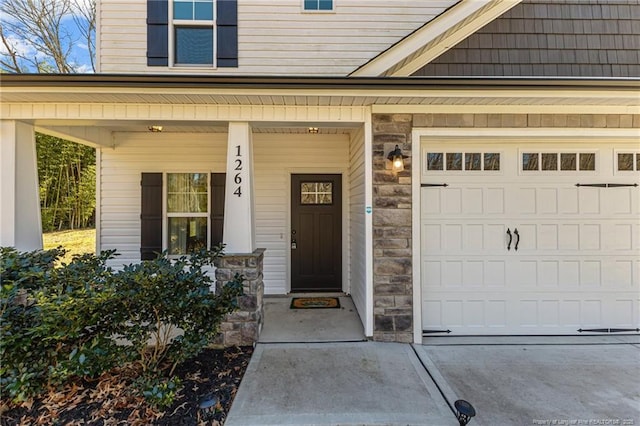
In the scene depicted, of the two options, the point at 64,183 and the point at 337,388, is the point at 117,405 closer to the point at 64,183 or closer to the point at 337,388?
the point at 337,388

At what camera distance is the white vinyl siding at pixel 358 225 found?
145 inches

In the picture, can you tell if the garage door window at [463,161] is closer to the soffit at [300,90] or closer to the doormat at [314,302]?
the soffit at [300,90]

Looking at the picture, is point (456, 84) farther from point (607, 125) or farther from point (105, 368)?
point (105, 368)

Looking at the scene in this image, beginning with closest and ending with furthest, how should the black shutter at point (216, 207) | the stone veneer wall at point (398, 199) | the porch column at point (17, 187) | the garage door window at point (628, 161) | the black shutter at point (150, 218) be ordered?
the porch column at point (17, 187) < the stone veneer wall at point (398, 199) < the garage door window at point (628, 161) < the black shutter at point (150, 218) < the black shutter at point (216, 207)

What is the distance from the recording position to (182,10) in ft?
14.9

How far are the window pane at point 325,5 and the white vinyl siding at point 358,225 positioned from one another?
198 centimetres

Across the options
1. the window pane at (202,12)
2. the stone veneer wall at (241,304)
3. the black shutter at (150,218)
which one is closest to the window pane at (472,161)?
the stone veneer wall at (241,304)

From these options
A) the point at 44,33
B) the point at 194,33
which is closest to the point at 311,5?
the point at 194,33

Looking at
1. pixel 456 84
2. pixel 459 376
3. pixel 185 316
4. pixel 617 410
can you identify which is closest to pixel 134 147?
pixel 185 316

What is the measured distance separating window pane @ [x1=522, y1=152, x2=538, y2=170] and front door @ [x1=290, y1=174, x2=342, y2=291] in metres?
2.66

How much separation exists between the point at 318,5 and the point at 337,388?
5.05m

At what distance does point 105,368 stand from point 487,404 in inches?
120

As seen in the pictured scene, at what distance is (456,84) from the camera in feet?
9.63

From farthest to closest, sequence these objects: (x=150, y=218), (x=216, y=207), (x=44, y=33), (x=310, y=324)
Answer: (x=44, y=33) → (x=216, y=207) → (x=150, y=218) → (x=310, y=324)
